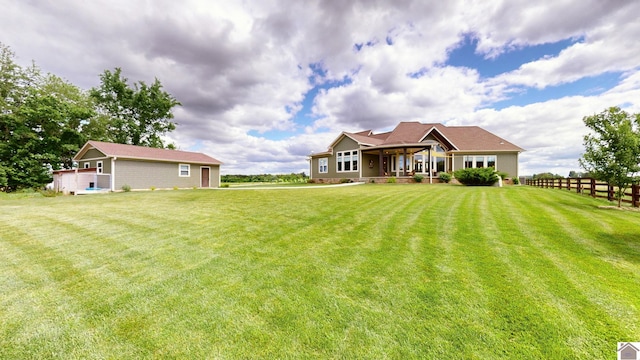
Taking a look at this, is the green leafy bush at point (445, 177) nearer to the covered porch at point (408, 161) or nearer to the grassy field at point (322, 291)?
the covered porch at point (408, 161)

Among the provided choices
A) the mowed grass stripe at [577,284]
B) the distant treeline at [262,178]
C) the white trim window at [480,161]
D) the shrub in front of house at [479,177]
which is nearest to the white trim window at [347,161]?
the shrub in front of house at [479,177]

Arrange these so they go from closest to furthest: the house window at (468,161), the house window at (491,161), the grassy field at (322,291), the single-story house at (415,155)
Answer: the grassy field at (322,291), the single-story house at (415,155), the house window at (491,161), the house window at (468,161)

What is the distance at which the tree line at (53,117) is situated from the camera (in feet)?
75.5

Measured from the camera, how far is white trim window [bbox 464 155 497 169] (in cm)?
2586

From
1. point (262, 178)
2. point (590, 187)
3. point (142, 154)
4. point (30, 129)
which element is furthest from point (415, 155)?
point (30, 129)

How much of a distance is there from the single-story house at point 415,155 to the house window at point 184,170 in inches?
578

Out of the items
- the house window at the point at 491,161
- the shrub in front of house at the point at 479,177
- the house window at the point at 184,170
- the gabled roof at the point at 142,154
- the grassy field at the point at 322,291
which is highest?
the gabled roof at the point at 142,154

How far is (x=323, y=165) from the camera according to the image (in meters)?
29.5

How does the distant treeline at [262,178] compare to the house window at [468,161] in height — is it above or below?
below

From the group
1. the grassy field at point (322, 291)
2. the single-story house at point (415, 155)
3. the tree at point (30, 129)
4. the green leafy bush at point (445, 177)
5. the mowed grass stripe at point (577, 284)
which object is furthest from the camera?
the single-story house at point (415, 155)

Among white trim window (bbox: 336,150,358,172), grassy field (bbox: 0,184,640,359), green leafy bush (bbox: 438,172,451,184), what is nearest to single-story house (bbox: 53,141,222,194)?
white trim window (bbox: 336,150,358,172)

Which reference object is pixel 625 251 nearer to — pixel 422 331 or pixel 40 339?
pixel 422 331

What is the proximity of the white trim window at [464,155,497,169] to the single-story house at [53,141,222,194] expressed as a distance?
29.1m

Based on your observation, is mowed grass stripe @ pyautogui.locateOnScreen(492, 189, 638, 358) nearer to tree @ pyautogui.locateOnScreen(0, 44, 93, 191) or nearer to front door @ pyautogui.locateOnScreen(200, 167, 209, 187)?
front door @ pyautogui.locateOnScreen(200, 167, 209, 187)
